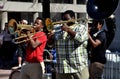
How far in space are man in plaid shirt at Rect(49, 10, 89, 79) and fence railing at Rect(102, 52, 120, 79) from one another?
1.91 meters

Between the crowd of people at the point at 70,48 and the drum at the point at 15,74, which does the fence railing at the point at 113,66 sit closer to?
the crowd of people at the point at 70,48

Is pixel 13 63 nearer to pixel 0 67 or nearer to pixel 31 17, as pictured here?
pixel 0 67

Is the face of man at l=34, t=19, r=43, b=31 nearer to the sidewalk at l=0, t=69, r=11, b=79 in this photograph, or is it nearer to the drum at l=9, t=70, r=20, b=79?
the drum at l=9, t=70, r=20, b=79

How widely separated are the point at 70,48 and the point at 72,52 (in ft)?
0.23

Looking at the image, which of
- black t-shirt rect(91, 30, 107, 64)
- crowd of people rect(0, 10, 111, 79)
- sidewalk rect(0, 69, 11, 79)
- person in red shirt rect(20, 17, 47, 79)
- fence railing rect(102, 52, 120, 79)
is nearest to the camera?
crowd of people rect(0, 10, 111, 79)

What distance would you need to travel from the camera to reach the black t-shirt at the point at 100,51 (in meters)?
7.49

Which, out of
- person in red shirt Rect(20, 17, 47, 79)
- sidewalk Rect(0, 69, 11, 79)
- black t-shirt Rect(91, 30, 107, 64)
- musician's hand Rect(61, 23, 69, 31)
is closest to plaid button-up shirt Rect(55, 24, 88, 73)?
musician's hand Rect(61, 23, 69, 31)

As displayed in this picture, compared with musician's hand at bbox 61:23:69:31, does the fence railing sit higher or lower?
lower

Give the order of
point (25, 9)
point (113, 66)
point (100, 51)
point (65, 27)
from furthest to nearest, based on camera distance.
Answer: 1. point (25, 9)
2. point (113, 66)
3. point (100, 51)
4. point (65, 27)

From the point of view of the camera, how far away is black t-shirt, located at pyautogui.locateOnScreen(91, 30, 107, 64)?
7.49m

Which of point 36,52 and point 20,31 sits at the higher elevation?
point 20,31

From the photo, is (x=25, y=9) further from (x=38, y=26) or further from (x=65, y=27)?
(x=65, y=27)

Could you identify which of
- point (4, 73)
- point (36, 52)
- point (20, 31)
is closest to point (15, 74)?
point (20, 31)

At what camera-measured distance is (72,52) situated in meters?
6.88
